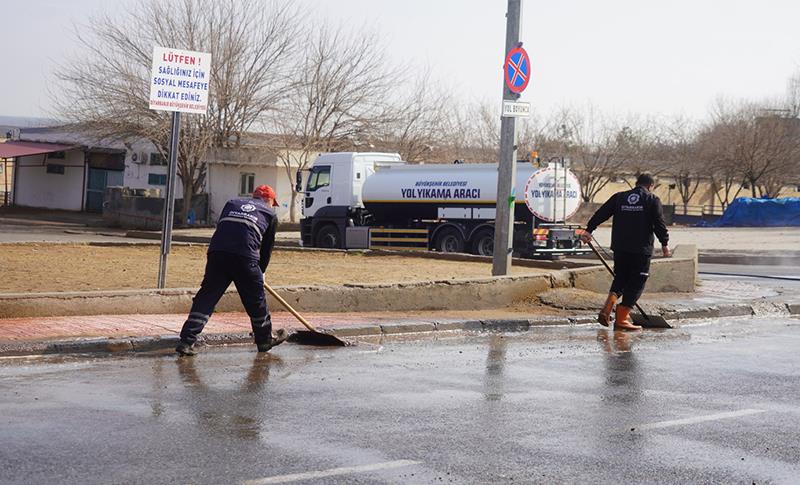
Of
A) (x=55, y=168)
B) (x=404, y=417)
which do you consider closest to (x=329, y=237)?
(x=404, y=417)

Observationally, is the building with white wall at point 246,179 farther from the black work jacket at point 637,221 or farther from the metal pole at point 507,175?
the black work jacket at point 637,221

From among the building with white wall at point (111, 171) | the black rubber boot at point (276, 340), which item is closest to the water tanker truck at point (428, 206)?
the building with white wall at point (111, 171)

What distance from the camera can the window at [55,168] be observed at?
56.8 metres

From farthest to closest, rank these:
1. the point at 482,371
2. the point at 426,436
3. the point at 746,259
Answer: the point at 746,259, the point at 482,371, the point at 426,436

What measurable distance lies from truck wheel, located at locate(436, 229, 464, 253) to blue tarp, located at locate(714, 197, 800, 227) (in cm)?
2631

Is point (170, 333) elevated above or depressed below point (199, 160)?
below

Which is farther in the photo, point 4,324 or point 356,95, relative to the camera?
point 356,95

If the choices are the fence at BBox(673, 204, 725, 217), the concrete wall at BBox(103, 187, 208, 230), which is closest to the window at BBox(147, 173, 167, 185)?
the concrete wall at BBox(103, 187, 208, 230)

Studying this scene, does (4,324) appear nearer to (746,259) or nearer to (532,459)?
(532,459)

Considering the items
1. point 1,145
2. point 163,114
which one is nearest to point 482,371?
point 163,114

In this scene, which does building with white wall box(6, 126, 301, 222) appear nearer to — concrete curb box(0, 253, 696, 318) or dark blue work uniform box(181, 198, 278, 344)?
concrete curb box(0, 253, 696, 318)

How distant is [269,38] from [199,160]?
596 centimetres

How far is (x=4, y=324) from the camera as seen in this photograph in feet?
35.4

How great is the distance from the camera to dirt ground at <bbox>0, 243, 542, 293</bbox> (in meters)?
14.9
